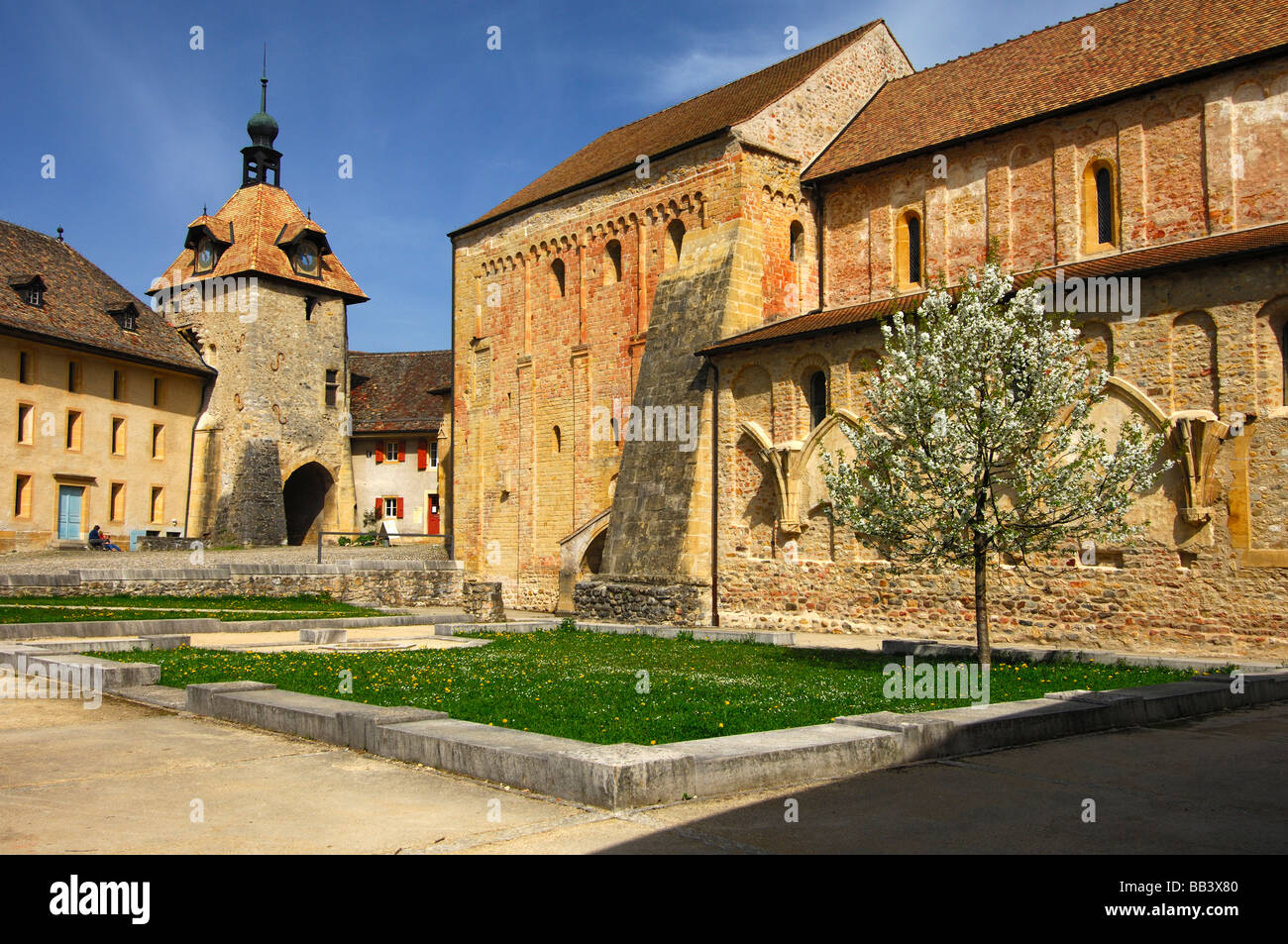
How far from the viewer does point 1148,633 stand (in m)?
16.5

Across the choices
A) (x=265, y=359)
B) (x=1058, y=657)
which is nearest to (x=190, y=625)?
(x=1058, y=657)

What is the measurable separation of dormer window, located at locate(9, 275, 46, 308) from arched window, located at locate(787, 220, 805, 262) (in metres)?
25.9

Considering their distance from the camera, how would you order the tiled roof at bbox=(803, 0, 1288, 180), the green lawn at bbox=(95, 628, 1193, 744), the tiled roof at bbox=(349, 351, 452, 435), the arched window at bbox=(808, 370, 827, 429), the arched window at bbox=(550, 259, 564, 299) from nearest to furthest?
the green lawn at bbox=(95, 628, 1193, 744)
the tiled roof at bbox=(803, 0, 1288, 180)
the arched window at bbox=(808, 370, 827, 429)
the arched window at bbox=(550, 259, 564, 299)
the tiled roof at bbox=(349, 351, 452, 435)

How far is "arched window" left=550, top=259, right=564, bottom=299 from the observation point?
105 feet

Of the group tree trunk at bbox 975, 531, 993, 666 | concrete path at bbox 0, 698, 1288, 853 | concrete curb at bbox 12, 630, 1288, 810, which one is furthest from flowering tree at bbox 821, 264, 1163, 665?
concrete path at bbox 0, 698, 1288, 853

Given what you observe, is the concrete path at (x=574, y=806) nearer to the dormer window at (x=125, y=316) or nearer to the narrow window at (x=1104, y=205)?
the narrow window at (x=1104, y=205)

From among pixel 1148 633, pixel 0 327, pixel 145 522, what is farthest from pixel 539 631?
pixel 145 522

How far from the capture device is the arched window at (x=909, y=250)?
24.3 m

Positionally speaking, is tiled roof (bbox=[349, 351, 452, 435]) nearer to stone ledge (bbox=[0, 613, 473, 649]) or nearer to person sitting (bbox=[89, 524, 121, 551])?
person sitting (bbox=[89, 524, 121, 551])

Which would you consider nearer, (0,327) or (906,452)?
(906,452)

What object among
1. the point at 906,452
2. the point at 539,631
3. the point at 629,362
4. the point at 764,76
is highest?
the point at 764,76
